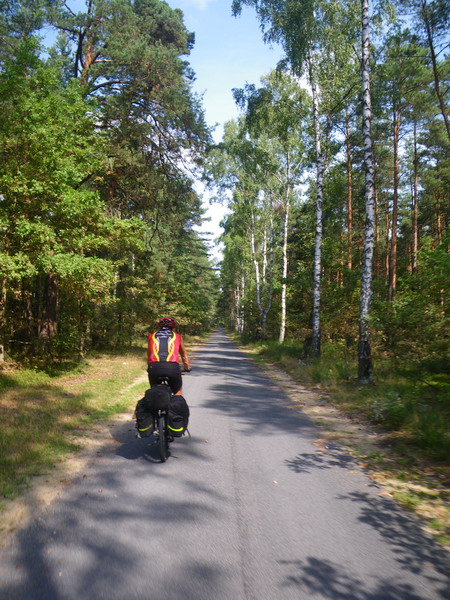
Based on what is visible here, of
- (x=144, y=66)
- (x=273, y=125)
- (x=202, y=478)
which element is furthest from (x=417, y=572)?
(x=273, y=125)

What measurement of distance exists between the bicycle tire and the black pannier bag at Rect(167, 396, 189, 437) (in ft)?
0.29

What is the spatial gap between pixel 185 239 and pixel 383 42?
66.6 feet

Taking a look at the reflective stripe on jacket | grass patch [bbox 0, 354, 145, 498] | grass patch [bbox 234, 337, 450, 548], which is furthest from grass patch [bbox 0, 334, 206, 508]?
grass patch [bbox 234, 337, 450, 548]

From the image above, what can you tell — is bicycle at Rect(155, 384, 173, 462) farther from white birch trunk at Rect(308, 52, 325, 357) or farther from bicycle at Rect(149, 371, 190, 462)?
white birch trunk at Rect(308, 52, 325, 357)

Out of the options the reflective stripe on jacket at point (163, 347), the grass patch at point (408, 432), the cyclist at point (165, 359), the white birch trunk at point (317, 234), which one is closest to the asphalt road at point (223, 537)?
the grass patch at point (408, 432)

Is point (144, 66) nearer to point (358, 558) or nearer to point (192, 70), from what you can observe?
point (192, 70)

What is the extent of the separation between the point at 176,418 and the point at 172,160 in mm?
12418

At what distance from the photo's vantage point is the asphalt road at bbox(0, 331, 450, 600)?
2.76 m

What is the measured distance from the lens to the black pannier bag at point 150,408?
209 inches

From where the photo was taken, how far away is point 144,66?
13.1 meters

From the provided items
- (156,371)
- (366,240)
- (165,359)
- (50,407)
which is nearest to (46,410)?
(50,407)

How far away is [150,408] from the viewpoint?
5.38 m

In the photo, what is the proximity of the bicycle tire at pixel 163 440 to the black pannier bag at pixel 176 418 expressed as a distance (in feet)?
0.29

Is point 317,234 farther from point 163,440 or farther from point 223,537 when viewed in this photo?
point 223,537
